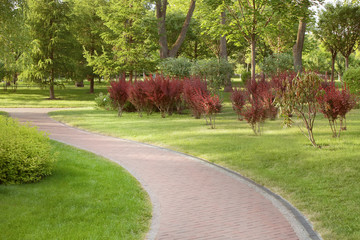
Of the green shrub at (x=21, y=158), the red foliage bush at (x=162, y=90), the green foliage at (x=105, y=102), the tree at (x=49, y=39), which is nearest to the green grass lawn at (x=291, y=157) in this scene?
the red foliage bush at (x=162, y=90)

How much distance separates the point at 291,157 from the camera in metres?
10.6

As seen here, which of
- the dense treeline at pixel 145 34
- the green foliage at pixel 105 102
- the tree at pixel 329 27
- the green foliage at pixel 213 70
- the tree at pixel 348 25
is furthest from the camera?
the tree at pixel 329 27

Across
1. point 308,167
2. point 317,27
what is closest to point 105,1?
point 317,27

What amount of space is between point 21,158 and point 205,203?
4013mm

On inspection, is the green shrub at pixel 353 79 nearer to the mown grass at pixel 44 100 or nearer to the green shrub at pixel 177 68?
the green shrub at pixel 177 68

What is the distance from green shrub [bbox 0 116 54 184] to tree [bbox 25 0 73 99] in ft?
108

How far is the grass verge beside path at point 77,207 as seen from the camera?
19.0ft

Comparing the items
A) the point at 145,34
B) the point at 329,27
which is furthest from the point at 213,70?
the point at 329,27

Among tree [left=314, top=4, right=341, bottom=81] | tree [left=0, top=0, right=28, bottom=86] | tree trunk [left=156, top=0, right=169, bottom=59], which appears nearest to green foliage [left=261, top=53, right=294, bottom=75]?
tree [left=314, top=4, right=341, bottom=81]

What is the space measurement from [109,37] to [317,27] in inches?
887

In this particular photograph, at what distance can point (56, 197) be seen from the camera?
24.0 ft

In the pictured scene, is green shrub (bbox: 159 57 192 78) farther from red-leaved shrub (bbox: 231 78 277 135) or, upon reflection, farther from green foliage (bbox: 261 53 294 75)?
red-leaved shrub (bbox: 231 78 277 135)

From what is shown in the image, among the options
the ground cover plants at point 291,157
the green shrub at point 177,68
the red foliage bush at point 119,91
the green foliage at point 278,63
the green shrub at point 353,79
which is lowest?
the ground cover plants at point 291,157

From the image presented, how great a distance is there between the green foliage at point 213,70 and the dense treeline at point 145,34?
0.86 meters
